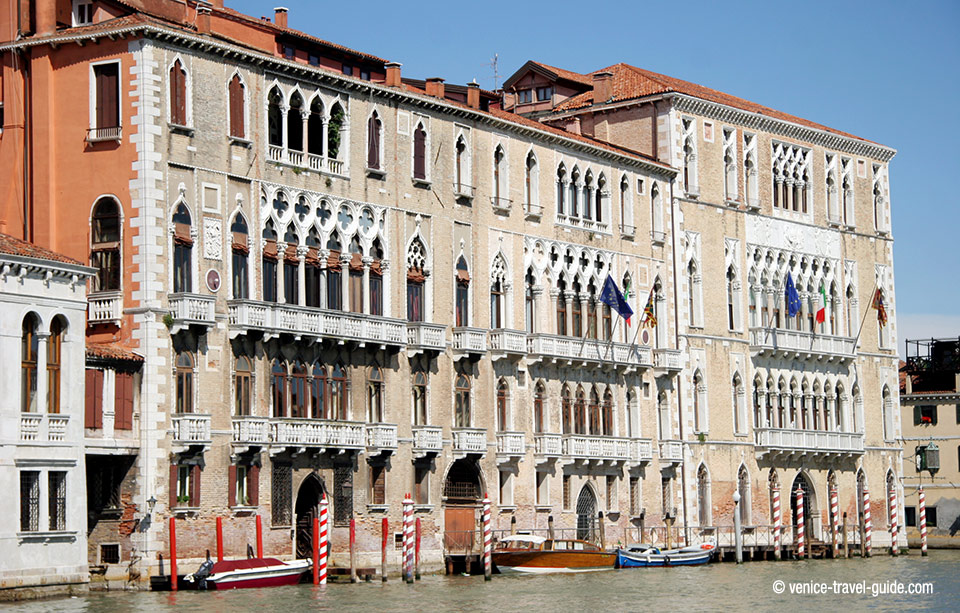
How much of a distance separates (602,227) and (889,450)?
17.6 metres

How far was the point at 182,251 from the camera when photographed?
4297cm

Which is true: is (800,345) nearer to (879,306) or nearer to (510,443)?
(879,306)

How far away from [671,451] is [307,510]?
1562cm

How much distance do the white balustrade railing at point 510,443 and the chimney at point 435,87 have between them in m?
9.34

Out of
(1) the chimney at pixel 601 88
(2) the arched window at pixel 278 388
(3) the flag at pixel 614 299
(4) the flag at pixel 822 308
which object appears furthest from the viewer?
(4) the flag at pixel 822 308

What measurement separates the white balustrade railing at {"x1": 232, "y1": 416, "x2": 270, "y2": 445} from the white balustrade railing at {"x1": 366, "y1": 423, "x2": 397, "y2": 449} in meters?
3.93

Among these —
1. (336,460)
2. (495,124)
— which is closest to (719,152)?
(495,124)

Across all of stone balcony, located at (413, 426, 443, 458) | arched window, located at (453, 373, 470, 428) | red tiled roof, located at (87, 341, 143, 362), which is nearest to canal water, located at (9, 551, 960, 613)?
stone balcony, located at (413, 426, 443, 458)

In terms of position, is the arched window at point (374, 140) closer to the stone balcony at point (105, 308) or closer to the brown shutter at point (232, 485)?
the stone balcony at point (105, 308)

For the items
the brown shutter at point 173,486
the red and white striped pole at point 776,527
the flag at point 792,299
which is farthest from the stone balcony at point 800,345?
the brown shutter at point 173,486

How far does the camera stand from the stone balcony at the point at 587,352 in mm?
53156

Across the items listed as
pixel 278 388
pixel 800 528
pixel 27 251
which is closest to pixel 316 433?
pixel 278 388

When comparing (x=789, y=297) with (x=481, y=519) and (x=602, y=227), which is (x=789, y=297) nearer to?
(x=602, y=227)

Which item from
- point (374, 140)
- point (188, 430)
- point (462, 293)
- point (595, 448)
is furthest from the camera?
point (595, 448)
